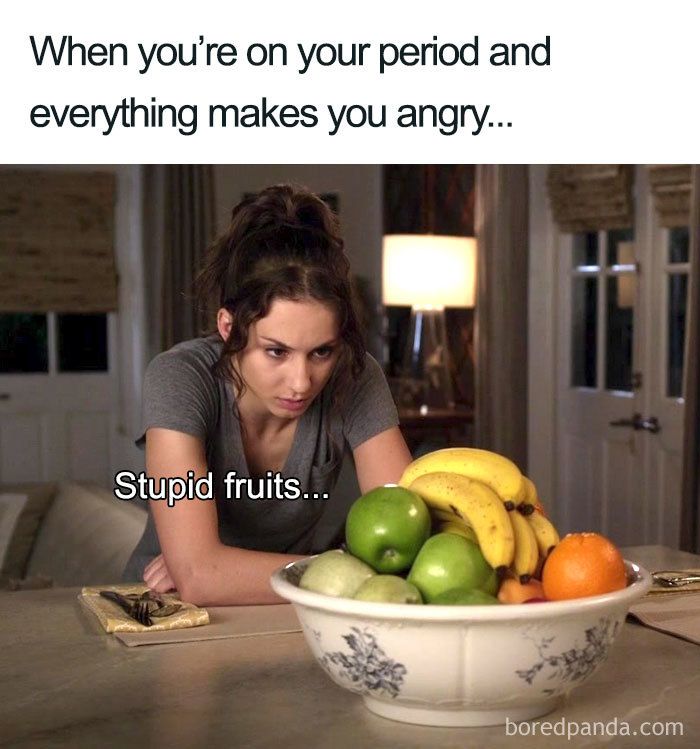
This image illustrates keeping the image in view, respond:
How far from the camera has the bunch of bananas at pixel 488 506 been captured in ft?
3.69

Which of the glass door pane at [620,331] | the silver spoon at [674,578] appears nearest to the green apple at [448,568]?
the silver spoon at [674,578]

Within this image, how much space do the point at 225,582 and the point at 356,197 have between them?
510 cm

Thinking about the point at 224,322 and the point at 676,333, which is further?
the point at 676,333

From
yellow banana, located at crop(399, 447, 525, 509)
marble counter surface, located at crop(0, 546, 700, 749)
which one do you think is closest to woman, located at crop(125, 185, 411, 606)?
marble counter surface, located at crop(0, 546, 700, 749)

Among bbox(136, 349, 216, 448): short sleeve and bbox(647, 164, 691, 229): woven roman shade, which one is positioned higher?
bbox(647, 164, 691, 229): woven roman shade

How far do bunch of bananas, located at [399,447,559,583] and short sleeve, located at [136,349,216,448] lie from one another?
62cm

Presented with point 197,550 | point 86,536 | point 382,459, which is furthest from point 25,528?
point 197,550

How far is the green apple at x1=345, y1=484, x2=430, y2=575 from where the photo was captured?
1.08m

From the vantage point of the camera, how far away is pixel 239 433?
1.89 meters

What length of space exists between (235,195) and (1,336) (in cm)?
145

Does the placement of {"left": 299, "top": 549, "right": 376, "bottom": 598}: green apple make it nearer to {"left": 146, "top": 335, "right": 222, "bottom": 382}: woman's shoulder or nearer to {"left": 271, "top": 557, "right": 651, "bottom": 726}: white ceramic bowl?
{"left": 271, "top": 557, "right": 651, "bottom": 726}: white ceramic bowl
